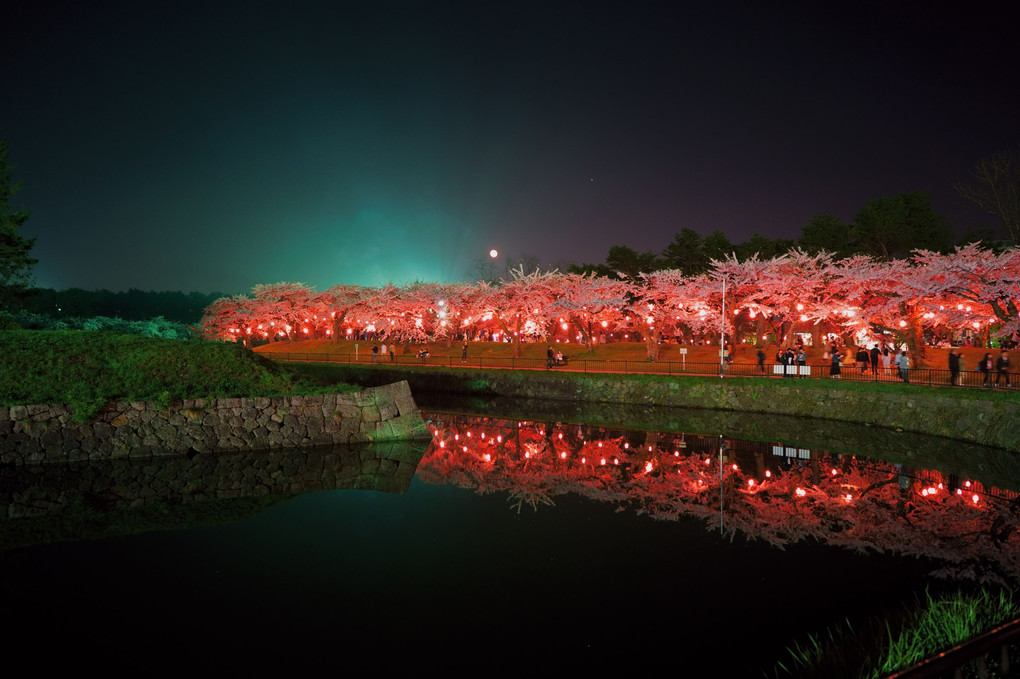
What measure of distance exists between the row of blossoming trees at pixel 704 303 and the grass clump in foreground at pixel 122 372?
81.5ft

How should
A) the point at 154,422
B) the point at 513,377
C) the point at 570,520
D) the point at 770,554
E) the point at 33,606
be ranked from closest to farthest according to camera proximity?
the point at 33,606 → the point at 770,554 → the point at 570,520 → the point at 154,422 → the point at 513,377

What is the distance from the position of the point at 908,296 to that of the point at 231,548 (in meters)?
32.8

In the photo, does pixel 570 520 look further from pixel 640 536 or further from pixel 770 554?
pixel 770 554

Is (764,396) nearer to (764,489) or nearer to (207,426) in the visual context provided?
(764,489)

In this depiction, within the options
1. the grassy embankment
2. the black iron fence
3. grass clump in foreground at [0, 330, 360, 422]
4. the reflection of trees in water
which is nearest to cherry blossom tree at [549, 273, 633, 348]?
the black iron fence

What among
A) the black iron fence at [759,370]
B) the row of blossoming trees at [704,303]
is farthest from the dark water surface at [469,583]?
the row of blossoming trees at [704,303]

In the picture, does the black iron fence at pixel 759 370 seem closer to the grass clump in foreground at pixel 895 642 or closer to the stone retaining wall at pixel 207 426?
the stone retaining wall at pixel 207 426

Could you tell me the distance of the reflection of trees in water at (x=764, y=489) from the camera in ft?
34.9

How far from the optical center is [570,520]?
12.0 m

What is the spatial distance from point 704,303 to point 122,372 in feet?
126

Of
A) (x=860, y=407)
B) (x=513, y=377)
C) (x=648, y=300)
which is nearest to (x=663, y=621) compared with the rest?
(x=860, y=407)

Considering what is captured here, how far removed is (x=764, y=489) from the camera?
1417cm

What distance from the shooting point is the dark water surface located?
23.3 feet

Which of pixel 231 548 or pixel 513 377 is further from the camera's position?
pixel 513 377
